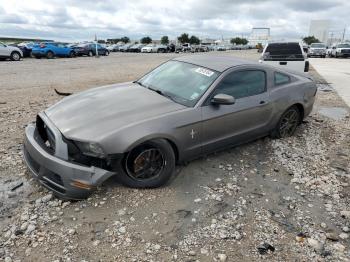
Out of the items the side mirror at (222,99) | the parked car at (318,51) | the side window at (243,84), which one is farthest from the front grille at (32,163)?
the parked car at (318,51)

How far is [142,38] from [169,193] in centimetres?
9462

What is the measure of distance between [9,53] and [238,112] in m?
23.3

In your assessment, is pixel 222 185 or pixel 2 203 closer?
pixel 2 203

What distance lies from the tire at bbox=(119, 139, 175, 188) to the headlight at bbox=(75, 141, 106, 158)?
0.33 meters

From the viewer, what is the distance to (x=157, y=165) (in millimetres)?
3977

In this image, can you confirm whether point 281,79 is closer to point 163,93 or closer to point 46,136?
point 163,93

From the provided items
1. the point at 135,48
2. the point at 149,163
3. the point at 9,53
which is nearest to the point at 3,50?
the point at 9,53

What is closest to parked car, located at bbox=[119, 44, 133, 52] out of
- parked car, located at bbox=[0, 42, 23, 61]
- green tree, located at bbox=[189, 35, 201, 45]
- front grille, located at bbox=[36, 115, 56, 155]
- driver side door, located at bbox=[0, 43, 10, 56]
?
parked car, located at bbox=[0, 42, 23, 61]

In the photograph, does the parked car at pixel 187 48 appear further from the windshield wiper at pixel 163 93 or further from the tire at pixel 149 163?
the tire at pixel 149 163

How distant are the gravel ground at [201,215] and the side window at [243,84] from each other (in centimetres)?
100

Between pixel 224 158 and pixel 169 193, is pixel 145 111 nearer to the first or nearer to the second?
pixel 169 193

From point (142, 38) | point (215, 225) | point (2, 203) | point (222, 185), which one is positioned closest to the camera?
point (215, 225)

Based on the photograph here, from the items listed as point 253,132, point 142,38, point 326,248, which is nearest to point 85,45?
point 253,132

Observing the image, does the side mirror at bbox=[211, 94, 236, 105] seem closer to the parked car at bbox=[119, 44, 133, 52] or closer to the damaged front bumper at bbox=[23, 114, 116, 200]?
the damaged front bumper at bbox=[23, 114, 116, 200]
